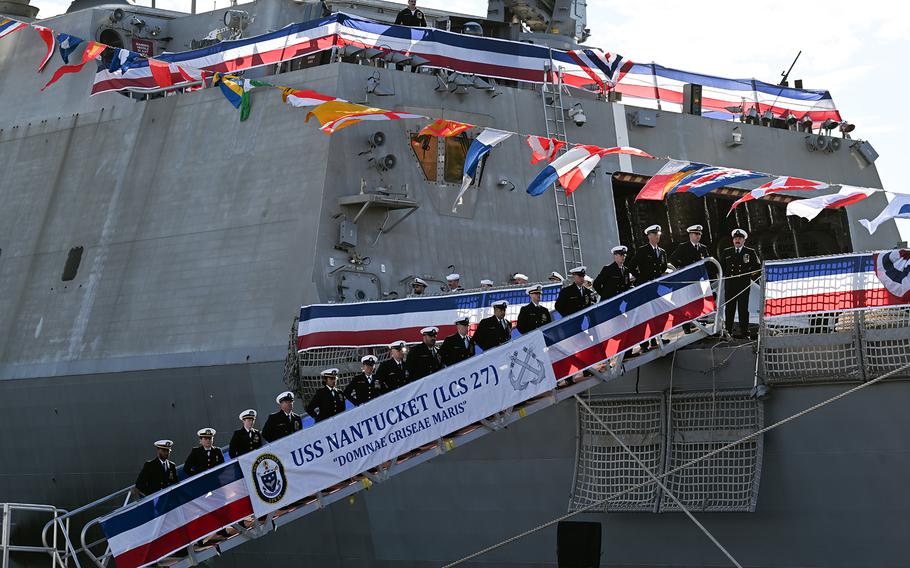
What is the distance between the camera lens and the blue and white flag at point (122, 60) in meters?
16.5

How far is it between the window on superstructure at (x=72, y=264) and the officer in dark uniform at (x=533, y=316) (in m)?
7.01

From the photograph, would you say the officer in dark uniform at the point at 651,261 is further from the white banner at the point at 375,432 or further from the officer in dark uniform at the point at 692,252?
the white banner at the point at 375,432

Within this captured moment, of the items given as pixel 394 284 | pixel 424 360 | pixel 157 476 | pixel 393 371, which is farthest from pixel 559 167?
pixel 157 476

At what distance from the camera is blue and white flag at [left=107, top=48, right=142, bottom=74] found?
16453mm

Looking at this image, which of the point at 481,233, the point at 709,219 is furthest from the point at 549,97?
the point at 709,219

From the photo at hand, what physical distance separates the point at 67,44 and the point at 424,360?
26.2ft

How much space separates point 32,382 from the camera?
643 inches

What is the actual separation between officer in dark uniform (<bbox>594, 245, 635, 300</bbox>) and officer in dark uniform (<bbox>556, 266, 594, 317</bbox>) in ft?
0.45

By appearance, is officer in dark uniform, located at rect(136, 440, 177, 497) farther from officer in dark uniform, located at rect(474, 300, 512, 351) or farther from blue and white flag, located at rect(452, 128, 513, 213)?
blue and white flag, located at rect(452, 128, 513, 213)

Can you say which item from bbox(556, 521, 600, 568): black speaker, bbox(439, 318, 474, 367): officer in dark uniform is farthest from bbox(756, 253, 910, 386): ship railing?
bbox(439, 318, 474, 367): officer in dark uniform

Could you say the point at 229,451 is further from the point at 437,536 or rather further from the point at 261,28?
the point at 261,28

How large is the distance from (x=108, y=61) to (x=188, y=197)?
255 cm

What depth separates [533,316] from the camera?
12039 millimetres

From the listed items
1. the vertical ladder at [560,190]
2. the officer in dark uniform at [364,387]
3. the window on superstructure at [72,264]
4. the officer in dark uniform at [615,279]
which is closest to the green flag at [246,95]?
the window on superstructure at [72,264]
